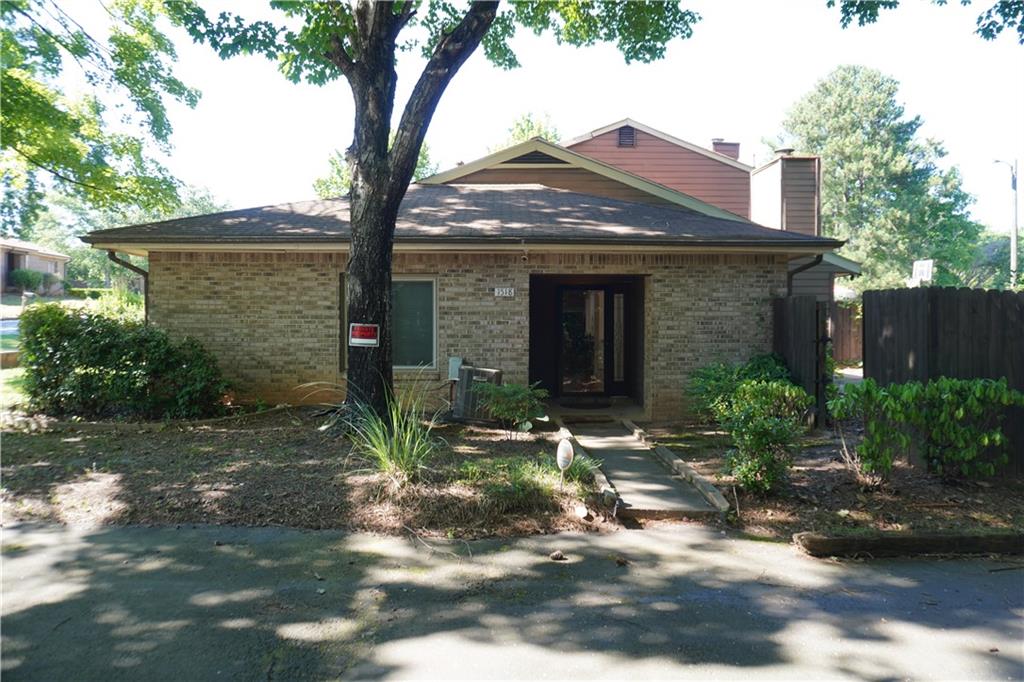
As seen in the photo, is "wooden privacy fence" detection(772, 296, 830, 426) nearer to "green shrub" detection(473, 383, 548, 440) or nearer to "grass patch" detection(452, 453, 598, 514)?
"green shrub" detection(473, 383, 548, 440)

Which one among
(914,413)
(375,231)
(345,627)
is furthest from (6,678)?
(914,413)

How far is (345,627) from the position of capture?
4090 millimetres

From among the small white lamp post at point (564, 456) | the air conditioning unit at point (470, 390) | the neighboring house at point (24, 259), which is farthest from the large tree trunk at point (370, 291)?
the neighboring house at point (24, 259)

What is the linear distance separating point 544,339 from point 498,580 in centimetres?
897

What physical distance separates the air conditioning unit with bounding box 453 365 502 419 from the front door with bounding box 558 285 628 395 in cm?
382

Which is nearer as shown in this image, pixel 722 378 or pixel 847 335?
pixel 722 378

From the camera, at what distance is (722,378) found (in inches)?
400

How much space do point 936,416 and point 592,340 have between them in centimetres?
774

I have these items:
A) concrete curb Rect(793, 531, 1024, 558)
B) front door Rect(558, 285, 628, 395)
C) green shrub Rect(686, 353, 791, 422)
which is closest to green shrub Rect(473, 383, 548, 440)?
green shrub Rect(686, 353, 791, 422)

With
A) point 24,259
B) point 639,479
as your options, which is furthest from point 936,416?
point 24,259

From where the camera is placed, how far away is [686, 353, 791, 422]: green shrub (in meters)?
9.89

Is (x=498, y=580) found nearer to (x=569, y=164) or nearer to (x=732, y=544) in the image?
(x=732, y=544)

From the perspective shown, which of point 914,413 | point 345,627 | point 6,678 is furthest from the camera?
point 914,413

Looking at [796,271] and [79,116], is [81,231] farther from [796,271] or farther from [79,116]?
[796,271]
